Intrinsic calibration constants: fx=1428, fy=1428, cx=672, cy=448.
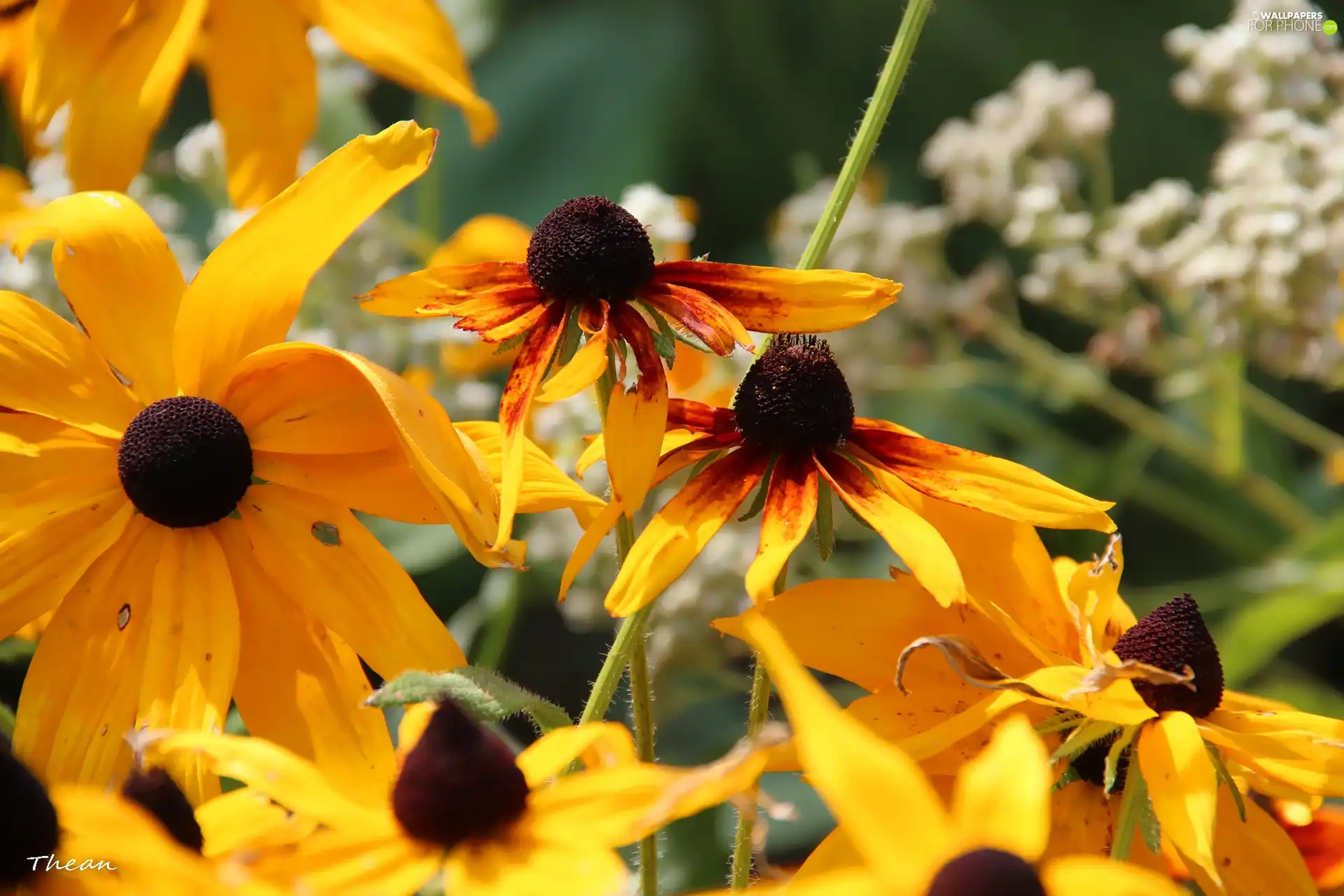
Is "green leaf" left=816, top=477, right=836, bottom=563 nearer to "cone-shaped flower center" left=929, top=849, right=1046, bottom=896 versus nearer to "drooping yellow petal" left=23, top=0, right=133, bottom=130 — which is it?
"cone-shaped flower center" left=929, top=849, right=1046, bottom=896

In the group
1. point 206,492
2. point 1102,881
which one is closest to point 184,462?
point 206,492

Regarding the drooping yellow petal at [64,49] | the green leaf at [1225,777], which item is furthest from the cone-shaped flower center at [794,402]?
the drooping yellow petal at [64,49]

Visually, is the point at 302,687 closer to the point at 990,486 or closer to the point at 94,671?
the point at 94,671

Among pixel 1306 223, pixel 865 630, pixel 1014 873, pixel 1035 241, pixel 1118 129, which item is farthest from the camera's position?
pixel 1118 129

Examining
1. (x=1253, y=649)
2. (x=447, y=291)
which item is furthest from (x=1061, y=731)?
(x=1253, y=649)

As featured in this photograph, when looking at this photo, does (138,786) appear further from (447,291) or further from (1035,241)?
(1035,241)

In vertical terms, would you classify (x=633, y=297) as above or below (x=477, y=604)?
above

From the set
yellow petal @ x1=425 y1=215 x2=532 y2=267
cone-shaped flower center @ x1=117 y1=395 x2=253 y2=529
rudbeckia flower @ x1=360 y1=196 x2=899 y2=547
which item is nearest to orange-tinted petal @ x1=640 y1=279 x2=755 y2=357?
rudbeckia flower @ x1=360 y1=196 x2=899 y2=547
